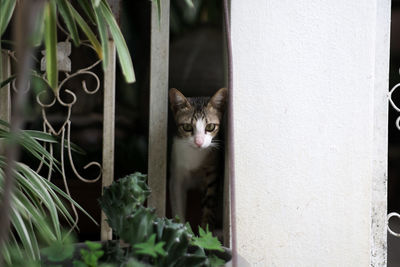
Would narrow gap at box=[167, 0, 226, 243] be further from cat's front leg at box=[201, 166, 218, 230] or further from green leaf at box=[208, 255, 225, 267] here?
green leaf at box=[208, 255, 225, 267]

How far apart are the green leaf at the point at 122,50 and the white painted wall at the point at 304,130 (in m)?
0.52

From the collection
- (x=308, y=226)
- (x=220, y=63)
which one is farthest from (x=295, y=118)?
(x=220, y=63)

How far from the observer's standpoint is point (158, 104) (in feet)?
5.57

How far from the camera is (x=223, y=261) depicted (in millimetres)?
1215

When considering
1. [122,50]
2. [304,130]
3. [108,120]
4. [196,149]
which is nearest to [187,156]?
[196,149]

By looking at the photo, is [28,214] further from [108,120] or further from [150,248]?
[108,120]

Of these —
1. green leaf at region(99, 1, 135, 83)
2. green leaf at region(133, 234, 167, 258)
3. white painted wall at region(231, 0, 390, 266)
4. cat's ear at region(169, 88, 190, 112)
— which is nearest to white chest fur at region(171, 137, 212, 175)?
cat's ear at region(169, 88, 190, 112)

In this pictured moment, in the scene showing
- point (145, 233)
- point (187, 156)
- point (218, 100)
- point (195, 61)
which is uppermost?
point (195, 61)

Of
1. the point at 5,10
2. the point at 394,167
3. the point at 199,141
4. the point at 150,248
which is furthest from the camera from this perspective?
the point at 394,167

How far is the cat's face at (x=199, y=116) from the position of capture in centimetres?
178

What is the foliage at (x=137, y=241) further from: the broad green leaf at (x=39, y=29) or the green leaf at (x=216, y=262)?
the broad green leaf at (x=39, y=29)

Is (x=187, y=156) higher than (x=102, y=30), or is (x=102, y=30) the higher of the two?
(x=102, y=30)

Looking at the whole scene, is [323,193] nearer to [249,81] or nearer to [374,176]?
[374,176]

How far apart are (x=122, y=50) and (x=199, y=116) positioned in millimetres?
730
